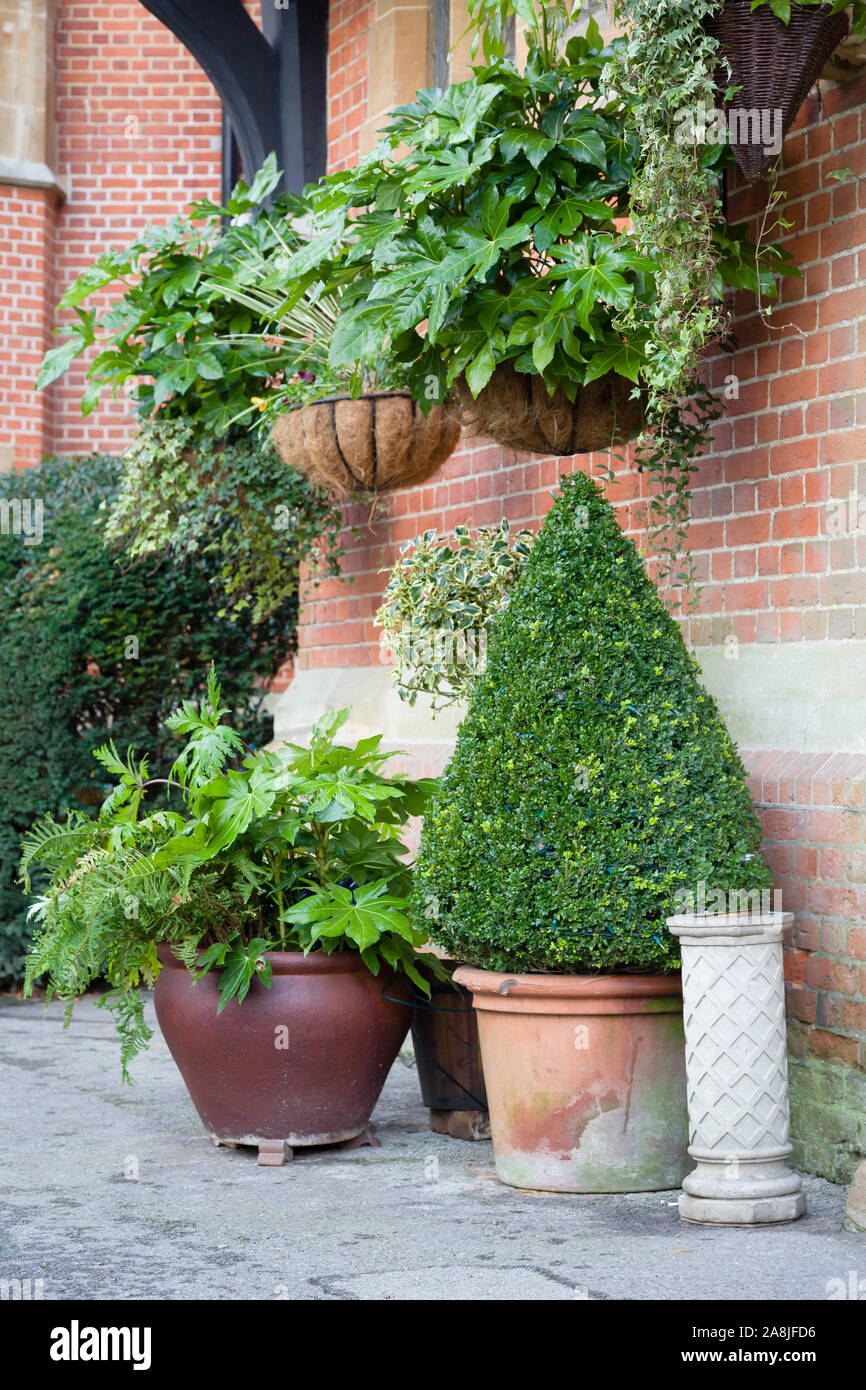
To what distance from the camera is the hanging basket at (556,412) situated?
4.40 meters

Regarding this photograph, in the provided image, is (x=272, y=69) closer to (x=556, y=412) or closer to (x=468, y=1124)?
(x=556, y=412)

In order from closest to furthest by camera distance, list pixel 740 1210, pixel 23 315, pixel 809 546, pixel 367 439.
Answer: pixel 740 1210, pixel 809 546, pixel 367 439, pixel 23 315

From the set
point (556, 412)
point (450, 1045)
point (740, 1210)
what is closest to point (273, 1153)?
point (450, 1045)

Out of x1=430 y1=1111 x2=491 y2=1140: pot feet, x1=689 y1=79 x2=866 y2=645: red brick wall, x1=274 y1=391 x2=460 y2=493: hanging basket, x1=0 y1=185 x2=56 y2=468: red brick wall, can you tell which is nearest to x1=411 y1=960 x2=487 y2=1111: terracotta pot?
x1=430 y1=1111 x2=491 y2=1140: pot feet

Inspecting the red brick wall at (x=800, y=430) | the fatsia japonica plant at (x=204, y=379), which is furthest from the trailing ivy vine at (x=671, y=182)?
the fatsia japonica plant at (x=204, y=379)

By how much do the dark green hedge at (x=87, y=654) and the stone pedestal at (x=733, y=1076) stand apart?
14.7ft

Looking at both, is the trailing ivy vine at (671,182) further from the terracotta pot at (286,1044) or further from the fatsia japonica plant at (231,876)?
the terracotta pot at (286,1044)

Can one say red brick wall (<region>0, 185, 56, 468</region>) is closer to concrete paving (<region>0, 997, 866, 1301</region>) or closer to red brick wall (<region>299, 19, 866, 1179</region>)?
concrete paving (<region>0, 997, 866, 1301</region>)

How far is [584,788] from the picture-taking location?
3830 mm

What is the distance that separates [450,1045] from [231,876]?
864 mm

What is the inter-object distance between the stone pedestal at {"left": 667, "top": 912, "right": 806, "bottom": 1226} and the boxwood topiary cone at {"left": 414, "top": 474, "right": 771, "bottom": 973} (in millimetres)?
133

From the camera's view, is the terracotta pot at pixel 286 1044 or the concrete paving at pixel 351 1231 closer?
the concrete paving at pixel 351 1231

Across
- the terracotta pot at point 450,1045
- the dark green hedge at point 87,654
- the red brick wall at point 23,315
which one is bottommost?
the terracotta pot at point 450,1045

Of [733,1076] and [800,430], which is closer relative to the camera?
[733,1076]
